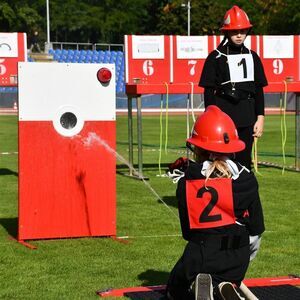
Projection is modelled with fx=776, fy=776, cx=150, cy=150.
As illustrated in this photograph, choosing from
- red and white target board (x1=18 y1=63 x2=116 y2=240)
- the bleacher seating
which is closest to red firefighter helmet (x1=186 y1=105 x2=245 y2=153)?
red and white target board (x1=18 y1=63 x2=116 y2=240)

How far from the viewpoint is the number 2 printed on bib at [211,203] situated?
15.5 ft

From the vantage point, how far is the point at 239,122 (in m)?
7.48

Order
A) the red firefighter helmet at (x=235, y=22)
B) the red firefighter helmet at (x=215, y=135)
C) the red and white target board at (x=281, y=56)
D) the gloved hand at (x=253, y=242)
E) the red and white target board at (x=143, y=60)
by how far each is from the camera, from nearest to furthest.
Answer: the red firefighter helmet at (x=215, y=135)
the gloved hand at (x=253, y=242)
the red firefighter helmet at (x=235, y=22)
the red and white target board at (x=143, y=60)
the red and white target board at (x=281, y=56)

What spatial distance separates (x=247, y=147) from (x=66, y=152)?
1.85 meters

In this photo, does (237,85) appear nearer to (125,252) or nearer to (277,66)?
(125,252)

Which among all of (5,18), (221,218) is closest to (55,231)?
(221,218)

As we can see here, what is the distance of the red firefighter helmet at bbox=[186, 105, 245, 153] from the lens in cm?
484

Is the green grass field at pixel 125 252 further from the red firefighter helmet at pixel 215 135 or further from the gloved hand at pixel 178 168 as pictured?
the red firefighter helmet at pixel 215 135

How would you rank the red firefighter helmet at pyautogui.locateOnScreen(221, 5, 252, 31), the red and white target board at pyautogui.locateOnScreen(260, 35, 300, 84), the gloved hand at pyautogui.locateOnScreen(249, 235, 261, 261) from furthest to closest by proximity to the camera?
the red and white target board at pyautogui.locateOnScreen(260, 35, 300, 84) < the red firefighter helmet at pyautogui.locateOnScreen(221, 5, 252, 31) < the gloved hand at pyautogui.locateOnScreen(249, 235, 261, 261)

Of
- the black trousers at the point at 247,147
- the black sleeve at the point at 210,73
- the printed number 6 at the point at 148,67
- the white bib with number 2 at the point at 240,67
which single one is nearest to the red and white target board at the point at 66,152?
the black sleeve at the point at 210,73

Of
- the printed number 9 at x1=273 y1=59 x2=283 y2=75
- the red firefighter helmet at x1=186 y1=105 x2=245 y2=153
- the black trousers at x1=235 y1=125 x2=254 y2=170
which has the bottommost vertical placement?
A: the black trousers at x1=235 y1=125 x2=254 y2=170

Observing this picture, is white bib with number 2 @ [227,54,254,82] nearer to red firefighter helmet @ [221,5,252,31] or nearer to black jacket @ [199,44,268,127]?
black jacket @ [199,44,268,127]

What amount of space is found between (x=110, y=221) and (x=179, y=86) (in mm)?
5692

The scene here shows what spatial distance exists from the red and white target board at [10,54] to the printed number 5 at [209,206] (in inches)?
458
